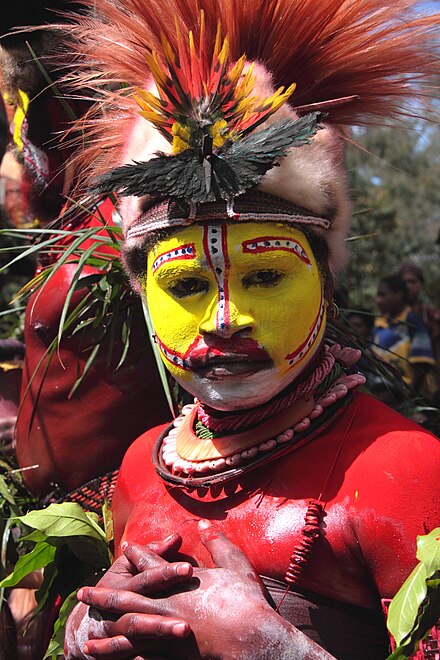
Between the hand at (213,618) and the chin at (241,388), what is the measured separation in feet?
1.01

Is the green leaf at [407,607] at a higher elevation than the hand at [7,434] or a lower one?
higher

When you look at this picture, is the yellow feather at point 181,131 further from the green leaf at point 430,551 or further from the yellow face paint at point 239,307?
the green leaf at point 430,551

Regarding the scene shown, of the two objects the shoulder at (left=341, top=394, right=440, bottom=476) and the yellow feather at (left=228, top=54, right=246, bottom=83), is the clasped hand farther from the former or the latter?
the yellow feather at (left=228, top=54, right=246, bottom=83)

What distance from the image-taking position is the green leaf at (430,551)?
166cm

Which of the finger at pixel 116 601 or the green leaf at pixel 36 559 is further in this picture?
the green leaf at pixel 36 559

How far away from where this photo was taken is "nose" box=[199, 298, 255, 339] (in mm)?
1989

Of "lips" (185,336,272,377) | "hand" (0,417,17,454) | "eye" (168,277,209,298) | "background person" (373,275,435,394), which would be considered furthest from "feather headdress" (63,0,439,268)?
"background person" (373,275,435,394)

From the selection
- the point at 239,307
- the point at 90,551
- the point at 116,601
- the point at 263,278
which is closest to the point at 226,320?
the point at 239,307

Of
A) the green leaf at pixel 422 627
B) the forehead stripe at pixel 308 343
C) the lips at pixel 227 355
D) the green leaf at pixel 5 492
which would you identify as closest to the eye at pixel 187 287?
the lips at pixel 227 355

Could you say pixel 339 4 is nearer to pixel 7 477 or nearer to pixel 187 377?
pixel 187 377

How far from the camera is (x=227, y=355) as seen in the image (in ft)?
6.61

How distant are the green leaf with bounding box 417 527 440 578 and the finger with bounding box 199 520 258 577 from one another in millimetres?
381

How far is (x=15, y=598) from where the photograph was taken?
329 cm

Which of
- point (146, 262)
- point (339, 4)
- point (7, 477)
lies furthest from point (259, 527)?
point (7, 477)
